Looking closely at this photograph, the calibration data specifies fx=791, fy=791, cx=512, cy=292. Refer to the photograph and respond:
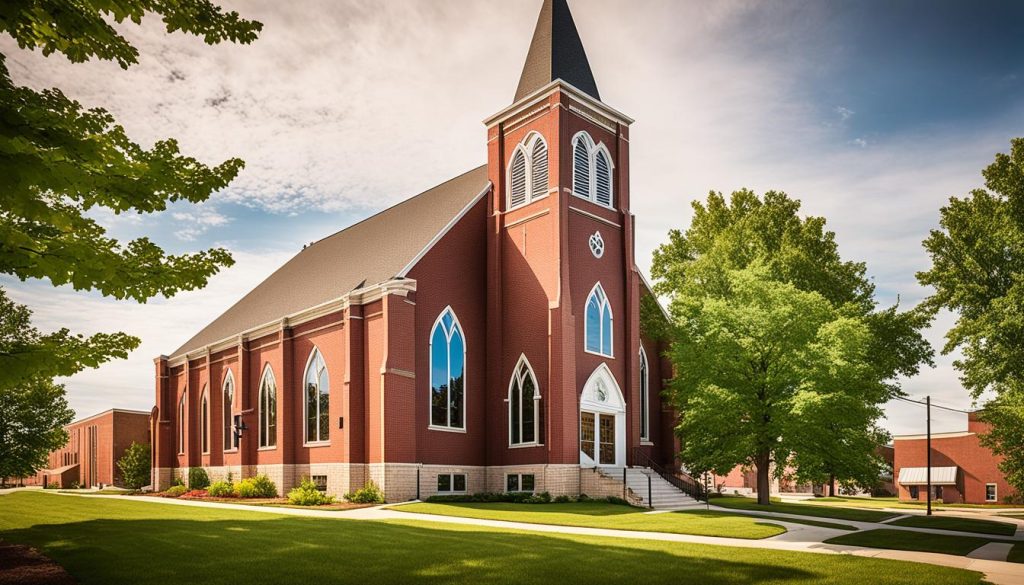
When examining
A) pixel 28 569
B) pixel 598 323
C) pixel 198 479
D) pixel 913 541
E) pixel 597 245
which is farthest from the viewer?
pixel 198 479

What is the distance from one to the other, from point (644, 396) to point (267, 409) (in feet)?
58.6

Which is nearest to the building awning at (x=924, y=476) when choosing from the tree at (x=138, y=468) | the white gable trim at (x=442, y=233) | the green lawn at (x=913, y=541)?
the green lawn at (x=913, y=541)

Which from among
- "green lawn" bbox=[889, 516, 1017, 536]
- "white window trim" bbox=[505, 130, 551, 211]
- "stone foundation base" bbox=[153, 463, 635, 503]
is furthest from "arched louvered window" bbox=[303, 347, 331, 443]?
"green lawn" bbox=[889, 516, 1017, 536]

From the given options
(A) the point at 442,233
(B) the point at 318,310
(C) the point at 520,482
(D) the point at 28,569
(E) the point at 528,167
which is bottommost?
(C) the point at 520,482

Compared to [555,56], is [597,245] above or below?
below

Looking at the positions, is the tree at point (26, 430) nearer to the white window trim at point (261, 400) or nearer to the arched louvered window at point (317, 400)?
the white window trim at point (261, 400)

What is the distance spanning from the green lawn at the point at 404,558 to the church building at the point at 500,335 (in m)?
10.7

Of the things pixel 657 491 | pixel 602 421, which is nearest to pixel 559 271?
pixel 602 421

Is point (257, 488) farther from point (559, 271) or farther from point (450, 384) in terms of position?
point (559, 271)

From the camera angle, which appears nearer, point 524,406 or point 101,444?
point 524,406

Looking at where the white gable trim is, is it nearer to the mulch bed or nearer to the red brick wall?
the mulch bed

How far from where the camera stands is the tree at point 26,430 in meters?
35.6

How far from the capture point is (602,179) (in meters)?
33.5

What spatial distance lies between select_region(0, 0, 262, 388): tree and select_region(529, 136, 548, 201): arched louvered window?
21.0 metres
